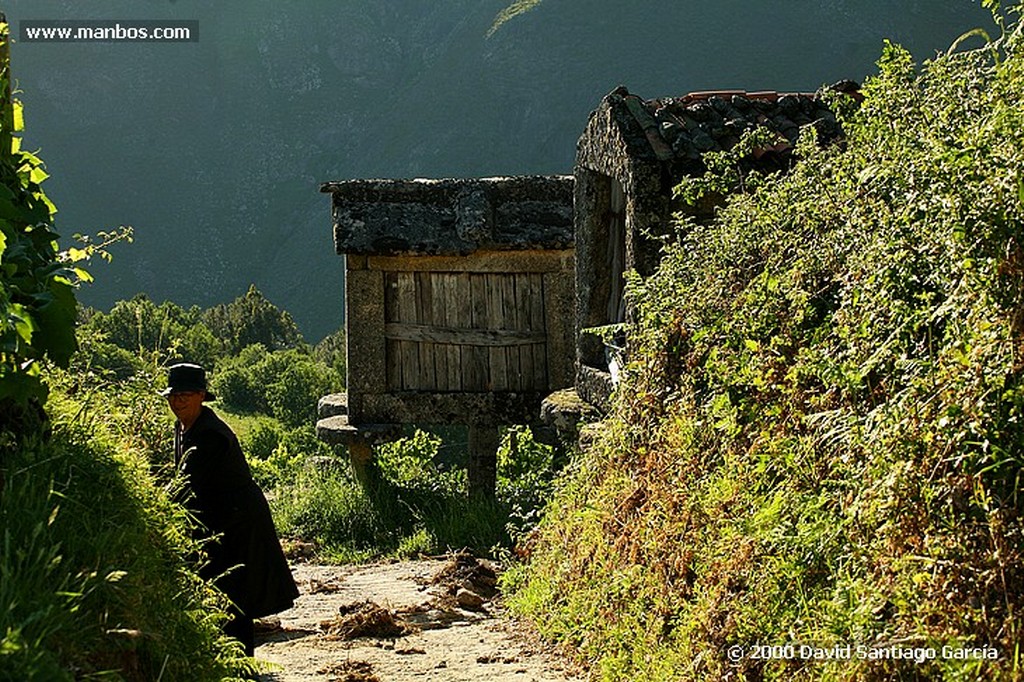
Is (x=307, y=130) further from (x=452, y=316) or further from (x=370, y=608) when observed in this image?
(x=370, y=608)

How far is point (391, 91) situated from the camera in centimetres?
8338

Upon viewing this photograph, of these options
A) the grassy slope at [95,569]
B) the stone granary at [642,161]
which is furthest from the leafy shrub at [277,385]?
the grassy slope at [95,569]

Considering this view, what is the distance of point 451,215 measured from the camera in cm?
1262

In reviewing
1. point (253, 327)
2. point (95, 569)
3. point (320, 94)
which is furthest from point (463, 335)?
point (320, 94)

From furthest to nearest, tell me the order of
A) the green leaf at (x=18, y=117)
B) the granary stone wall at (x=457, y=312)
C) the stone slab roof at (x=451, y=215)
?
the granary stone wall at (x=457, y=312)
the stone slab roof at (x=451, y=215)
the green leaf at (x=18, y=117)

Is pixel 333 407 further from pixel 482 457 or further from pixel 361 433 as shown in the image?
pixel 482 457

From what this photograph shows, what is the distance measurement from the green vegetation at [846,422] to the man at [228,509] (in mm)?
1778

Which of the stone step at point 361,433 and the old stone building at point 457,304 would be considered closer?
the old stone building at point 457,304

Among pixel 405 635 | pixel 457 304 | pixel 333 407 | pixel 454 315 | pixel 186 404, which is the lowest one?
pixel 405 635

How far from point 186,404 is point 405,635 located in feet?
8.25

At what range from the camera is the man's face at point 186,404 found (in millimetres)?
6102

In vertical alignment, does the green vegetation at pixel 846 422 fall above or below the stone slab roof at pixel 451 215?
below

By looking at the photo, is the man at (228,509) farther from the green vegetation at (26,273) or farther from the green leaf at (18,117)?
the green leaf at (18,117)

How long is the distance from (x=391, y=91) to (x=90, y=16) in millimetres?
24585
